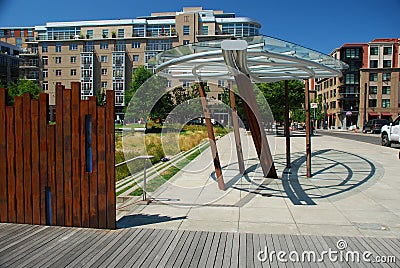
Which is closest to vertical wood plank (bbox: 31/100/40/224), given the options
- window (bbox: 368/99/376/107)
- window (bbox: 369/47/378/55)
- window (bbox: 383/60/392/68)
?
window (bbox: 368/99/376/107)

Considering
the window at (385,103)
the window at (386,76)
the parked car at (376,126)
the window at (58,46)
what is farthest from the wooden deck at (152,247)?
the window at (58,46)

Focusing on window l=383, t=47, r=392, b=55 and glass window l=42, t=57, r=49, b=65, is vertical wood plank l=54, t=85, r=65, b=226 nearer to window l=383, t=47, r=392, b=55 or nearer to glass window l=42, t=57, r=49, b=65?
window l=383, t=47, r=392, b=55

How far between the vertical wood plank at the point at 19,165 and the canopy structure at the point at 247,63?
3137mm

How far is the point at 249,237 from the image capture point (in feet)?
15.8

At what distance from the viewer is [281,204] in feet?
22.2

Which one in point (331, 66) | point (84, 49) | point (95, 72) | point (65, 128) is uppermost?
point (84, 49)

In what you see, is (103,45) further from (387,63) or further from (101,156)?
(101,156)

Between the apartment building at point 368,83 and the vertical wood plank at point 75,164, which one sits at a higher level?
the apartment building at point 368,83

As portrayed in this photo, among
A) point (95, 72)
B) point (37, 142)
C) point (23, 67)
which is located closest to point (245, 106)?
point (37, 142)

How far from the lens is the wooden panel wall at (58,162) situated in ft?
16.6

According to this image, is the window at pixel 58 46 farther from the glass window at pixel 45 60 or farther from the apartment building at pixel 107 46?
the glass window at pixel 45 60

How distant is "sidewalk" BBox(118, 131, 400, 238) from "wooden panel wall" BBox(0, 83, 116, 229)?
2.33ft

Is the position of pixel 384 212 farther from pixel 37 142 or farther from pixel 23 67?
pixel 23 67

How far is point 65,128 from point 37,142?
1.69 feet
